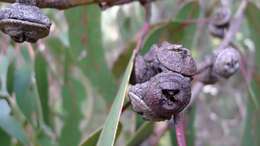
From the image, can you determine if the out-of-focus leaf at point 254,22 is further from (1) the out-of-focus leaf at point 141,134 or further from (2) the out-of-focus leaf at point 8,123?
(2) the out-of-focus leaf at point 8,123

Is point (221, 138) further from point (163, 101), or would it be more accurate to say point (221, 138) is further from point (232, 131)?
point (163, 101)

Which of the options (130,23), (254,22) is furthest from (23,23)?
(130,23)

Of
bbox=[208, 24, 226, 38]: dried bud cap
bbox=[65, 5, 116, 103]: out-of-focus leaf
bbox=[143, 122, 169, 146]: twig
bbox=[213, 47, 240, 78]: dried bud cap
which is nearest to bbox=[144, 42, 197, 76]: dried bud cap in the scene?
bbox=[213, 47, 240, 78]: dried bud cap

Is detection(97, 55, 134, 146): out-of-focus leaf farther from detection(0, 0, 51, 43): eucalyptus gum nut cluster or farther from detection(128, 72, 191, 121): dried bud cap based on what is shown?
detection(0, 0, 51, 43): eucalyptus gum nut cluster

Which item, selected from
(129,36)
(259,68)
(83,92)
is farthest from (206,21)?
(129,36)

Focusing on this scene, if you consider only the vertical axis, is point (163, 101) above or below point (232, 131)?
above

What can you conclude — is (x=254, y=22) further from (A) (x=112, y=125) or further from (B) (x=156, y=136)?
(A) (x=112, y=125)
